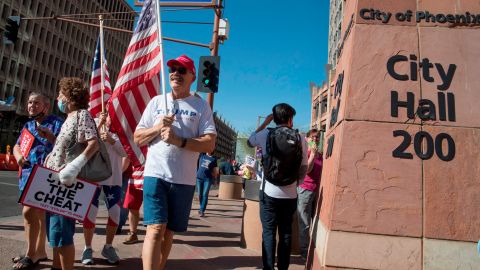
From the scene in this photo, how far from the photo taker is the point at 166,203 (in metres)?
3.26

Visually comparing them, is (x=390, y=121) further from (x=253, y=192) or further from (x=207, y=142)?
(x=253, y=192)

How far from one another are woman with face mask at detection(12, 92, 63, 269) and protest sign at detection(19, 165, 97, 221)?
72cm

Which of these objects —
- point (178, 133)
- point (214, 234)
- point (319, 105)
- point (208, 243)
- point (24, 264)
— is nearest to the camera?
point (178, 133)

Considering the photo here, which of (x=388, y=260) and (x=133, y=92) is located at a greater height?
(x=133, y=92)

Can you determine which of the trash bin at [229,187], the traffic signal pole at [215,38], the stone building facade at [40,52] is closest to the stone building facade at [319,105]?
the stone building facade at [40,52]

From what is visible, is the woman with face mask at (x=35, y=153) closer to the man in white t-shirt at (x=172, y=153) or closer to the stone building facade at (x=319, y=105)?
the man in white t-shirt at (x=172, y=153)

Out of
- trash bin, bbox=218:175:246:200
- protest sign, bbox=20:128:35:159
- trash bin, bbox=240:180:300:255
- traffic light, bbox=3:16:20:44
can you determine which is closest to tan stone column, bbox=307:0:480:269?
trash bin, bbox=240:180:300:255

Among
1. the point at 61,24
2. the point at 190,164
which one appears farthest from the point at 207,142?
the point at 61,24

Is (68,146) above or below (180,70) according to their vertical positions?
below

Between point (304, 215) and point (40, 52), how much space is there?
57.1 meters

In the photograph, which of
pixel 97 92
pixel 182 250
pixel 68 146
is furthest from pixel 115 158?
pixel 68 146

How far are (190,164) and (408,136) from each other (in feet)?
5.77

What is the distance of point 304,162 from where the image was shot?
4.27 metres

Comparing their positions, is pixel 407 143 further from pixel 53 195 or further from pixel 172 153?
pixel 53 195
